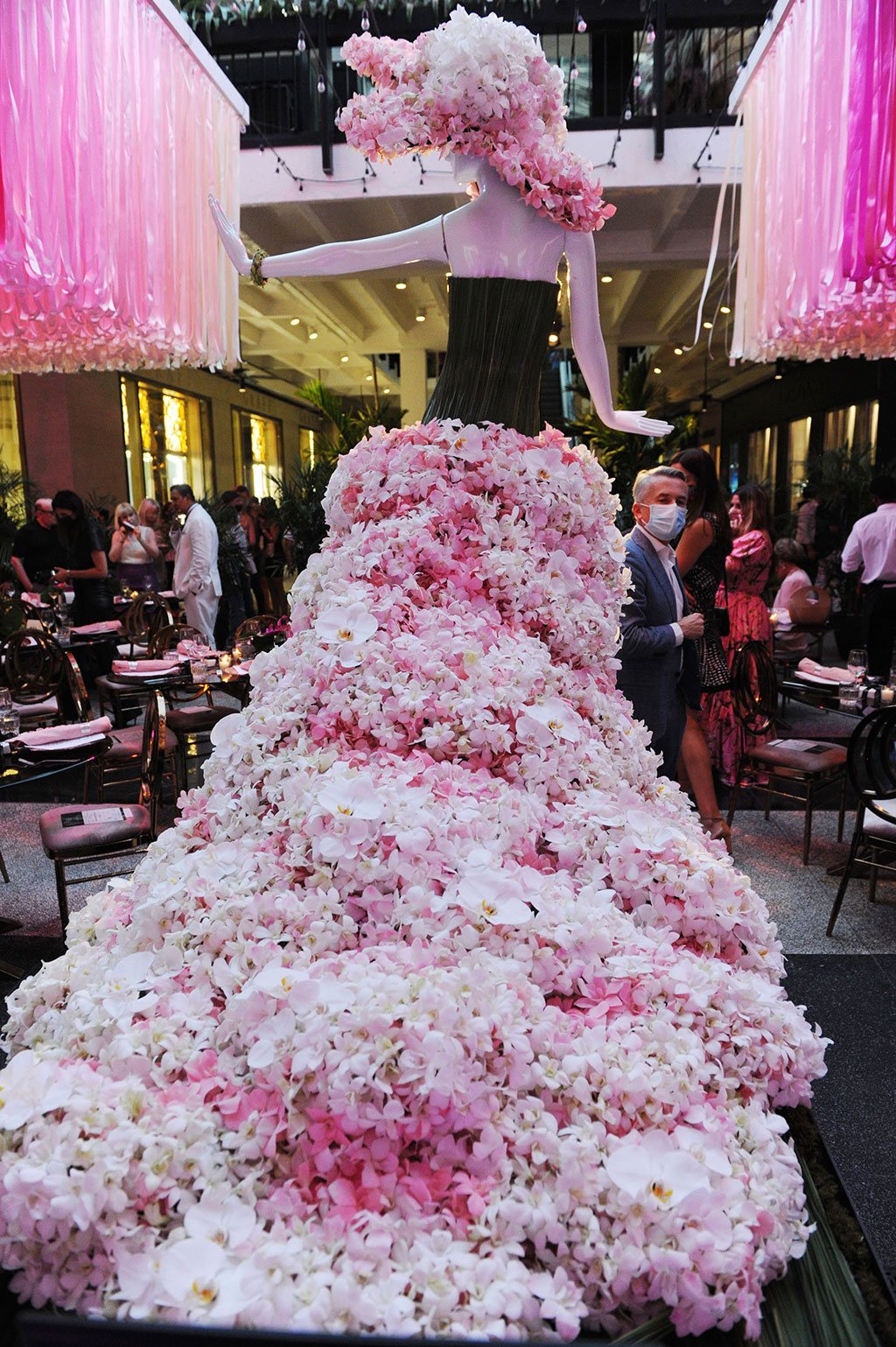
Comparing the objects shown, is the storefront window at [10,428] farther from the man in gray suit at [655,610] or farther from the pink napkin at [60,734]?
the man in gray suit at [655,610]

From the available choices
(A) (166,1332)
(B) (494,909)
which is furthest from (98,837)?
(A) (166,1332)

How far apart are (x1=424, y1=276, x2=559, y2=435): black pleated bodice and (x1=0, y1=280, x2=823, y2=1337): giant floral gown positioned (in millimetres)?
212

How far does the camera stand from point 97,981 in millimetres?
1463

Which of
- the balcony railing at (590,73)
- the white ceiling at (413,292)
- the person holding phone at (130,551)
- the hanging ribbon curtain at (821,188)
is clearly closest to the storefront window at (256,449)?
the white ceiling at (413,292)

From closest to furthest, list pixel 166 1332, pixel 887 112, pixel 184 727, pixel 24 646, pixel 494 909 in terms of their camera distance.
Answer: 1. pixel 166 1332
2. pixel 494 909
3. pixel 887 112
4. pixel 184 727
5. pixel 24 646

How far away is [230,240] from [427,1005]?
2.05 meters

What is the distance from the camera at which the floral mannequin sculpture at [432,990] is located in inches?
41.9

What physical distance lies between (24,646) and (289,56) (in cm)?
538

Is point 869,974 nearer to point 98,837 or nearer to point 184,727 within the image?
point 98,837

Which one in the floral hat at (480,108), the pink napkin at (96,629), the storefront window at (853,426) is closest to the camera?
the floral hat at (480,108)

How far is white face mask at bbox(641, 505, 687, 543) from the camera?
3.36 metres

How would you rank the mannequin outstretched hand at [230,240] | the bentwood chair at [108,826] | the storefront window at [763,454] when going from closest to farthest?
the mannequin outstretched hand at [230,240] < the bentwood chair at [108,826] < the storefront window at [763,454]

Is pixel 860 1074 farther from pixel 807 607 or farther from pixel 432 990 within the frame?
pixel 807 607

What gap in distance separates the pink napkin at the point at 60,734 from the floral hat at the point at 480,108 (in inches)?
90.0
